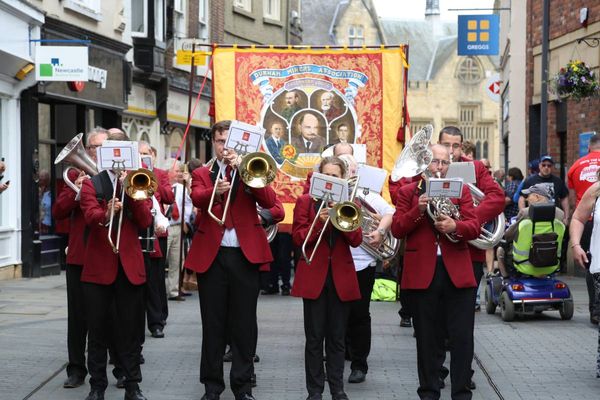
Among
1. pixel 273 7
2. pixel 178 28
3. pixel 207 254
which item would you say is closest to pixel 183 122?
pixel 178 28

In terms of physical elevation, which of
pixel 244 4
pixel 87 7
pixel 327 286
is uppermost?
pixel 244 4

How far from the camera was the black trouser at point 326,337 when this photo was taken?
8312 millimetres

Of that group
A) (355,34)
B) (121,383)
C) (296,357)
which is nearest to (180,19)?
(296,357)

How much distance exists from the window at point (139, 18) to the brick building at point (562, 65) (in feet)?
26.3

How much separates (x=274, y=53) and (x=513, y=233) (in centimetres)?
435

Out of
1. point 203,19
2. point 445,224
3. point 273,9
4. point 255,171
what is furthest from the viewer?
point 273,9

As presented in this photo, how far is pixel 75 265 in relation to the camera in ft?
29.4

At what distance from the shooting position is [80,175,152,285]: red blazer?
8.35m

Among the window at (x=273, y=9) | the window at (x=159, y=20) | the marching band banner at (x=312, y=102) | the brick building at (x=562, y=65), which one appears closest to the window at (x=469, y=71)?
the window at (x=273, y=9)

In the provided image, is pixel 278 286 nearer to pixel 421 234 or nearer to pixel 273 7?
pixel 421 234

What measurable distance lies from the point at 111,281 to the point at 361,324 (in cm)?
213

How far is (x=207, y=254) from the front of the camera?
8352 mm

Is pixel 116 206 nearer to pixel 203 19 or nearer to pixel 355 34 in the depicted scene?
pixel 203 19

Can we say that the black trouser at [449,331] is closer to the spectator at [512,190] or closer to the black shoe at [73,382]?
the black shoe at [73,382]
